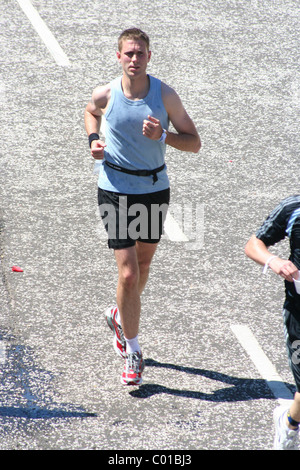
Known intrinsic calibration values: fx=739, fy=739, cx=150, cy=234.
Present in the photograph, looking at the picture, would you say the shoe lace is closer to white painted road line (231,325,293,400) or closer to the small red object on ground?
white painted road line (231,325,293,400)

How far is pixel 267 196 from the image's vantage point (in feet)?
26.7

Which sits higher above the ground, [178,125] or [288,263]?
[178,125]

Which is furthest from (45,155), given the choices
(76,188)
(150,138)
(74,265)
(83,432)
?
(83,432)

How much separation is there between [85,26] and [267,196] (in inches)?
203

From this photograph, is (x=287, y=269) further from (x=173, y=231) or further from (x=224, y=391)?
(x=173, y=231)

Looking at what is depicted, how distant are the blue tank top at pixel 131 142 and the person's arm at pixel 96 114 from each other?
0.09m

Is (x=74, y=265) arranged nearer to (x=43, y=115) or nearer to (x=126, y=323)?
(x=126, y=323)

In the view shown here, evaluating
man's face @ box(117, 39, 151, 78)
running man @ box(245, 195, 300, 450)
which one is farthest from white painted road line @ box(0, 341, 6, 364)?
man's face @ box(117, 39, 151, 78)

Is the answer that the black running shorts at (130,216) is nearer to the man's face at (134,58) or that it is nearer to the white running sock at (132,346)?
the white running sock at (132,346)

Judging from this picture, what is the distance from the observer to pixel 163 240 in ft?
24.0

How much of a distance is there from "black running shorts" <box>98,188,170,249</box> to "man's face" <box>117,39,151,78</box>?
0.87 metres

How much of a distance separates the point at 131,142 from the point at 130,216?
529 millimetres

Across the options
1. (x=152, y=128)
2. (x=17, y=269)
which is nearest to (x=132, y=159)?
(x=152, y=128)

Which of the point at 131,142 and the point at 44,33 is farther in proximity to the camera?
the point at 44,33
